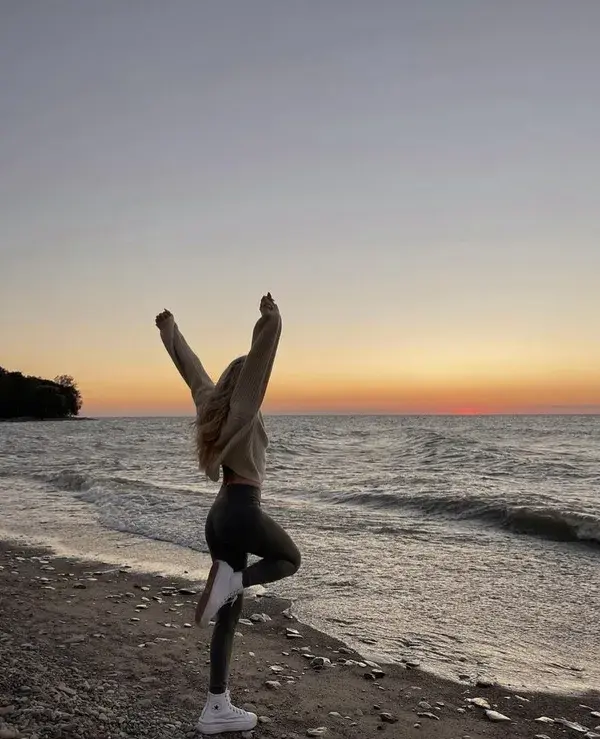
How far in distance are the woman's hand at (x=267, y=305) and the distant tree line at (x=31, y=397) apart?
137095 millimetres

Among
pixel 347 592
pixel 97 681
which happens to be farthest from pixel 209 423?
pixel 347 592

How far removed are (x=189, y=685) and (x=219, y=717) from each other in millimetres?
972

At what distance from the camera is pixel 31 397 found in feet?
434

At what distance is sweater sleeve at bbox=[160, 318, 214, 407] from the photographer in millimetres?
4258

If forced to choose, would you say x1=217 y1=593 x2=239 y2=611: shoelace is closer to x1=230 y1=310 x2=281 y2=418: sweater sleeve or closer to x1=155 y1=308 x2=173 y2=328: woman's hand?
x1=230 y1=310 x2=281 y2=418: sweater sleeve

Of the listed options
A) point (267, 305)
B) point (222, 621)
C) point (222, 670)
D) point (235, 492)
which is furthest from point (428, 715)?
point (267, 305)

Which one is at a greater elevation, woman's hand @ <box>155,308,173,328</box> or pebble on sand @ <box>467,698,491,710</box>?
woman's hand @ <box>155,308,173,328</box>

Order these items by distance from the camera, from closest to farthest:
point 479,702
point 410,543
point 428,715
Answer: point 428,715 < point 479,702 < point 410,543

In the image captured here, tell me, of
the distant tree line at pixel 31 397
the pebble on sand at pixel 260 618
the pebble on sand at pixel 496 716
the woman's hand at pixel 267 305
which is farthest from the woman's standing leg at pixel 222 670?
the distant tree line at pixel 31 397

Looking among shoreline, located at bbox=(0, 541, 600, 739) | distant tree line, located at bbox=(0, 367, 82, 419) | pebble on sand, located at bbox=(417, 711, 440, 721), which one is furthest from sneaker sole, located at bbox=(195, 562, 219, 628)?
distant tree line, located at bbox=(0, 367, 82, 419)

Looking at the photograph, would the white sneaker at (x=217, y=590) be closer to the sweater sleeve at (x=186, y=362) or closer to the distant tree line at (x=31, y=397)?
the sweater sleeve at (x=186, y=362)

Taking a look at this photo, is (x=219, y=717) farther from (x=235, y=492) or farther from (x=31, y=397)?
(x=31, y=397)

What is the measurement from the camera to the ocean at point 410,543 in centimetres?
672

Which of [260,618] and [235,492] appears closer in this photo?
[235,492]
